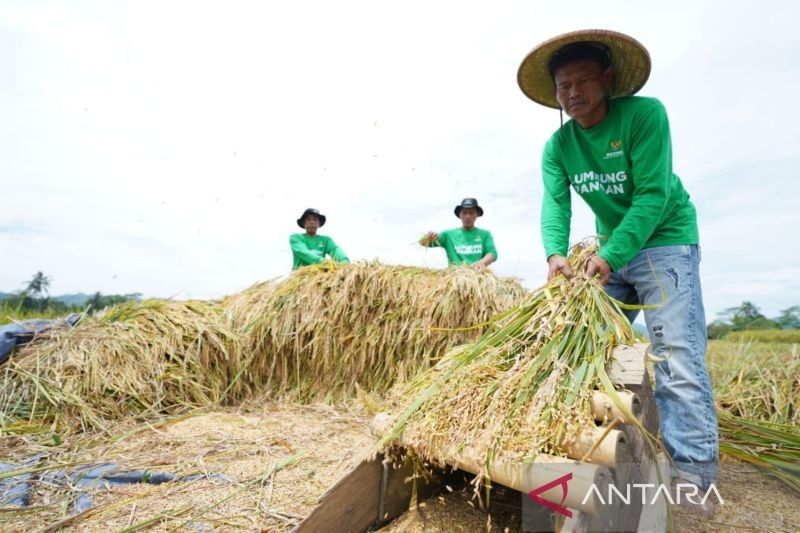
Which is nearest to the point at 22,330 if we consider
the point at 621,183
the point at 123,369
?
the point at 123,369

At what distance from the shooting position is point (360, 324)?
4.06 metres

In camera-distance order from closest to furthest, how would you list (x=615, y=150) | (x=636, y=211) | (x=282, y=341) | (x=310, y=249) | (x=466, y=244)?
(x=636, y=211), (x=615, y=150), (x=282, y=341), (x=466, y=244), (x=310, y=249)

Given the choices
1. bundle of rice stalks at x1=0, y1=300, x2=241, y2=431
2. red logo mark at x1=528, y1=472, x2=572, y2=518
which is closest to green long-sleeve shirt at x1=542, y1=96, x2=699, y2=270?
red logo mark at x1=528, y1=472, x2=572, y2=518

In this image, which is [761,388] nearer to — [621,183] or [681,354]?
[681,354]

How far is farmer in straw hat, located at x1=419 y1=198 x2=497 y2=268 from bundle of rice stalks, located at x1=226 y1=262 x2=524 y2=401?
187 cm

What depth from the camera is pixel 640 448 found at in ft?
4.59

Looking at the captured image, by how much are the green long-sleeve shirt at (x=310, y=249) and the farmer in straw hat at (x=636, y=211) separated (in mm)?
4158

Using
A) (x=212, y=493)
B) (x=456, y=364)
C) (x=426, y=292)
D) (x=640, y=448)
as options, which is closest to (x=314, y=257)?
(x=426, y=292)

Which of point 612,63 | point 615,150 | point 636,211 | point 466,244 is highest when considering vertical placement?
point 612,63

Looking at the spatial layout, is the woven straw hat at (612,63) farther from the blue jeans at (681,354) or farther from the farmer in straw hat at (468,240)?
the farmer in straw hat at (468,240)

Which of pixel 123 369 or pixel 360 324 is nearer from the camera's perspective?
pixel 123 369

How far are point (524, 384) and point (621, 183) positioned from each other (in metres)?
1.21

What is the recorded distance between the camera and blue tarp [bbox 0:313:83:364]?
3.70m

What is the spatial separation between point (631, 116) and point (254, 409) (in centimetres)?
335
